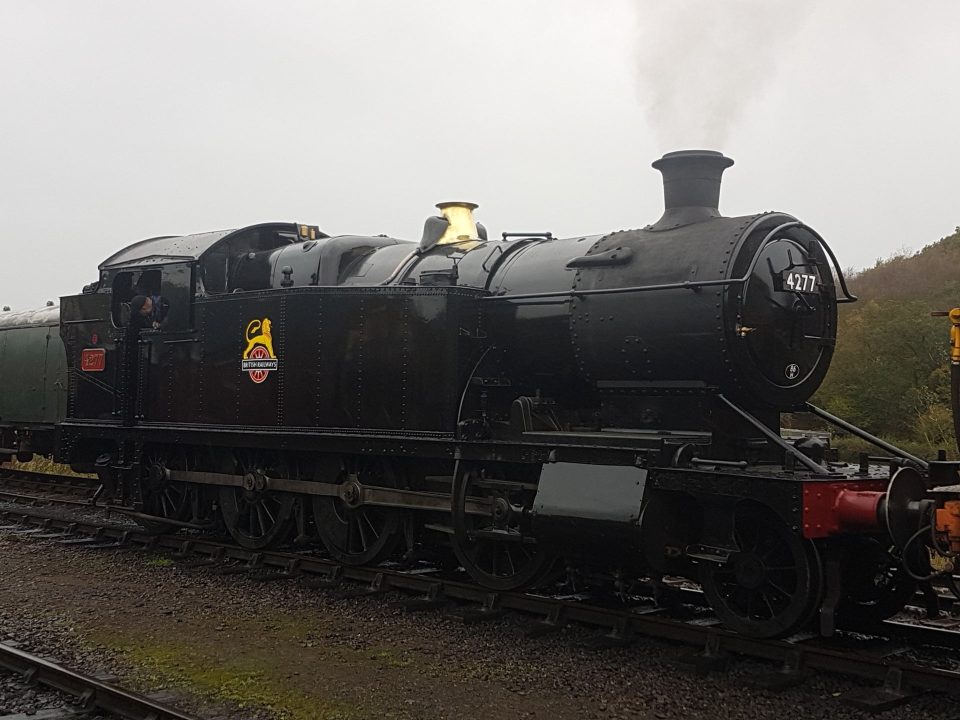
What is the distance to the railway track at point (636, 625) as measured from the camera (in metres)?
5.36

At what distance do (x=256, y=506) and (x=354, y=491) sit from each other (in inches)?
69.8

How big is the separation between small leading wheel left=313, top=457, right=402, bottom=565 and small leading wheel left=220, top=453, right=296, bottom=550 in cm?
44

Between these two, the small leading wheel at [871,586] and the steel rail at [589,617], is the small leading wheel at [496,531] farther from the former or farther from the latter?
the small leading wheel at [871,586]

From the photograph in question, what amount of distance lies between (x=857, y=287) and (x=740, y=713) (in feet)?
133

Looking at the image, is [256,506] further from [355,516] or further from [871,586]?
[871,586]

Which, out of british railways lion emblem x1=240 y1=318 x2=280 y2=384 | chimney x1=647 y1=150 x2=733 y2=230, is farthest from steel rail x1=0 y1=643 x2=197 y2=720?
chimney x1=647 y1=150 x2=733 y2=230

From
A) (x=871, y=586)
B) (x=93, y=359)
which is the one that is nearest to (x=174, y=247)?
(x=93, y=359)

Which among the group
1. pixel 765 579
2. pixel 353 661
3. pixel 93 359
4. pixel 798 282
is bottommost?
pixel 353 661

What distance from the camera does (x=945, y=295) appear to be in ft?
103

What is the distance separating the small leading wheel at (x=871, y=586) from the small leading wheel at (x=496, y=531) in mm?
2046

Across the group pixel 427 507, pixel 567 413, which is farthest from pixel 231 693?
pixel 567 413

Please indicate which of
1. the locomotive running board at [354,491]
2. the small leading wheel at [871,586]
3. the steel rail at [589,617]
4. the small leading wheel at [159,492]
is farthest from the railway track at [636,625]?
the locomotive running board at [354,491]

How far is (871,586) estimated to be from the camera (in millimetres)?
6520

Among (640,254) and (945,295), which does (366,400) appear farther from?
(945,295)
